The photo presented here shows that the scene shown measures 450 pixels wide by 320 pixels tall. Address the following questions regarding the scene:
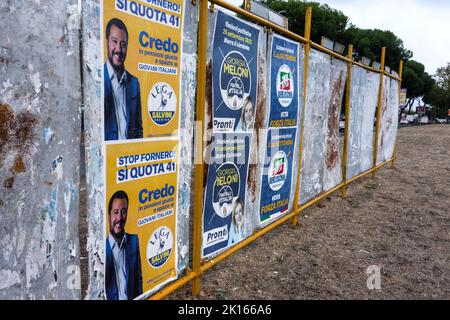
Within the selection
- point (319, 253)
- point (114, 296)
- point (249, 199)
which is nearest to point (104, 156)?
point (114, 296)

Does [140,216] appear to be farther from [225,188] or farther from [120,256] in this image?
[225,188]

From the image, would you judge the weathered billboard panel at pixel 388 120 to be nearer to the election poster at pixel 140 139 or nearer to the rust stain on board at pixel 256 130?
the rust stain on board at pixel 256 130

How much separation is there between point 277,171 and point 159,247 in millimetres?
1953

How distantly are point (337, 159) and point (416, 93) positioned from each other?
45585mm

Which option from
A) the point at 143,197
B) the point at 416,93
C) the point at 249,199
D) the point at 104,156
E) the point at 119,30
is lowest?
the point at 249,199

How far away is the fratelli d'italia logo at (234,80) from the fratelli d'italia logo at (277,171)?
3.23ft

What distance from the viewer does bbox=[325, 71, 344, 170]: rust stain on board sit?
18.1 feet

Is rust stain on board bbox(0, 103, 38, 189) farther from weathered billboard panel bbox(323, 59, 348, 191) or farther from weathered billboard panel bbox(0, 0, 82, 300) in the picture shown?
weathered billboard panel bbox(323, 59, 348, 191)

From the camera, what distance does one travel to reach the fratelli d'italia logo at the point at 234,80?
120 inches

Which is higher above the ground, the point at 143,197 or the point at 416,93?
the point at 416,93

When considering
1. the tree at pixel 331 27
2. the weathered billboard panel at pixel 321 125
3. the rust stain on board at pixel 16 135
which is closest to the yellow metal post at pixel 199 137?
the rust stain on board at pixel 16 135

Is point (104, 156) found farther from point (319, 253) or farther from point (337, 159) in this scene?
point (337, 159)

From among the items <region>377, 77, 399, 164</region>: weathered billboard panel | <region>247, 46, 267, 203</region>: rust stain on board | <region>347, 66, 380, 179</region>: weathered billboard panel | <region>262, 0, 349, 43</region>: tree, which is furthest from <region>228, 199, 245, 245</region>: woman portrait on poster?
<region>262, 0, 349, 43</region>: tree

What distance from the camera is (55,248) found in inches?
73.9
